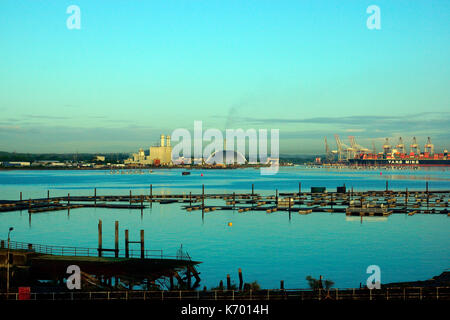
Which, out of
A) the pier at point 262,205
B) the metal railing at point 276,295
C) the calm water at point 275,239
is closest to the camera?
the metal railing at point 276,295

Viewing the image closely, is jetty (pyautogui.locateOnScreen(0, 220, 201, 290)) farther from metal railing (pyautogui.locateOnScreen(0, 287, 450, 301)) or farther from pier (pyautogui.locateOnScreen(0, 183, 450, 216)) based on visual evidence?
pier (pyautogui.locateOnScreen(0, 183, 450, 216))

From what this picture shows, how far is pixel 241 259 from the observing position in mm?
39656

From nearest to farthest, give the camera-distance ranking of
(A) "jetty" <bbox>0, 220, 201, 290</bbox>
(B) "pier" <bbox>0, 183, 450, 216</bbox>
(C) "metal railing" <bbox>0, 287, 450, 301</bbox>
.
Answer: (C) "metal railing" <bbox>0, 287, 450, 301</bbox> → (A) "jetty" <bbox>0, 220, 201, 290</bbox> → (B) "pier" <bbox>0, 183, 450, 216</bbox>

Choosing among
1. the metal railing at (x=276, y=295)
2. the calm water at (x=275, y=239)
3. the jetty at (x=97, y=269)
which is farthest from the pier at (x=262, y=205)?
the metal railing at (x=276, y=295)

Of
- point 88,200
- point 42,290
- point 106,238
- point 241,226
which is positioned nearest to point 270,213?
point 241,226

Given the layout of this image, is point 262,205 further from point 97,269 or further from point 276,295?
point 276,295

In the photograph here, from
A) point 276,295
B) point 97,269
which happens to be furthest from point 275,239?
point 276,295

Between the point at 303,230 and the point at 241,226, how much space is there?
7505mm

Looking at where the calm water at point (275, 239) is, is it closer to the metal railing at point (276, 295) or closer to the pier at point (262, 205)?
the pier at point (262, 205)

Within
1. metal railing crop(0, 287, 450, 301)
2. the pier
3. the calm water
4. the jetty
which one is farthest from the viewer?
the pier

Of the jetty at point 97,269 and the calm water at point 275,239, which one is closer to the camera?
the jetty at point 97,269

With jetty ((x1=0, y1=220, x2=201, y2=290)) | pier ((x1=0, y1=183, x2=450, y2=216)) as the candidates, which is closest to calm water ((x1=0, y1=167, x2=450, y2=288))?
pier ((x1=0, y1=183, x2=450, y2=216))
